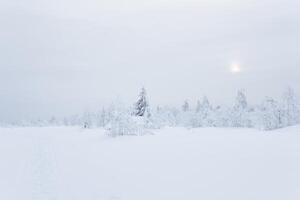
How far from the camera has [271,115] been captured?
54000 mm

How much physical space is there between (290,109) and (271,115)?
10.2ft

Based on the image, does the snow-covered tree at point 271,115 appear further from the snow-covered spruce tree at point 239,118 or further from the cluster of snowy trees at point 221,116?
the snow-covered spruce tree at point 239,118

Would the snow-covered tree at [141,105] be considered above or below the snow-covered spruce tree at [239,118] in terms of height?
above

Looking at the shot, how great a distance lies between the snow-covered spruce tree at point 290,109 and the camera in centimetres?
5153

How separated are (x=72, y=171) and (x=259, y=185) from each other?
353 inches

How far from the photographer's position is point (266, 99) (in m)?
55.4

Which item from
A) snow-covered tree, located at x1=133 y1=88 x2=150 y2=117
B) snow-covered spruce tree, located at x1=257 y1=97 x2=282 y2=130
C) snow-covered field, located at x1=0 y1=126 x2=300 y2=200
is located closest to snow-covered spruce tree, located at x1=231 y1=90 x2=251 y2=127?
snow-covered spruce tree, located at x1=257 y1=97 x2=282 y2=130

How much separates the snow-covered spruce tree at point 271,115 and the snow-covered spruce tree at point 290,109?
1021 mm

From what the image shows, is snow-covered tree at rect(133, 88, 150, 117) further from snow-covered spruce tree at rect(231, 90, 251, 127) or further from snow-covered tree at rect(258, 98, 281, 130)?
snow-covered spruce tree at rect(231, 90, 251, 127)

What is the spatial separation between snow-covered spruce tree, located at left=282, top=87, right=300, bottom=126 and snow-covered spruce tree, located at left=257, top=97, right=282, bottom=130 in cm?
102

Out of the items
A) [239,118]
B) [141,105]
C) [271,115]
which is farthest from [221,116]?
[141,105]

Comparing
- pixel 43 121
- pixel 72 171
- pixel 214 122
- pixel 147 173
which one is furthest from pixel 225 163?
pixel 43 121

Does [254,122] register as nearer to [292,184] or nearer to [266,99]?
[266,99]

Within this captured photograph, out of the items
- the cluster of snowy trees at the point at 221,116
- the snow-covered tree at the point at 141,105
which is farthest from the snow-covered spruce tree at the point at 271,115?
the snow-covered tree at the point at 141,105
